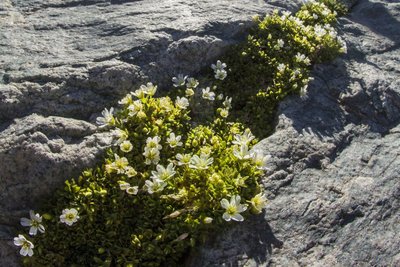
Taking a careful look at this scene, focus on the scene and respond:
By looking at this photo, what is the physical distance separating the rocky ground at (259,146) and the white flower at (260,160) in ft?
0.66

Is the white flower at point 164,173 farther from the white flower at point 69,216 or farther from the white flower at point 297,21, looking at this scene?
the white flower at point 297,21

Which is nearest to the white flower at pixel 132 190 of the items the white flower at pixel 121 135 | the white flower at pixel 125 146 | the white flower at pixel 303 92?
the white flower at pixel 125 146

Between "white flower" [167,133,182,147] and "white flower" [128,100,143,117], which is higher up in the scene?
"white flower" [128,100,143,117]

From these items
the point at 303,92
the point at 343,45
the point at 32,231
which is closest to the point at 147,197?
the point at 32,231

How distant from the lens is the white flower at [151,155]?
424 cm

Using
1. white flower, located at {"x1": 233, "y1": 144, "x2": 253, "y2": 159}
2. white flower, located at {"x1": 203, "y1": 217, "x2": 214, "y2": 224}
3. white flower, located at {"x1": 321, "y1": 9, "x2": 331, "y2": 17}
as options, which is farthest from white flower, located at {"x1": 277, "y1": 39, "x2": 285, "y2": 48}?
white flower, located at {"x1": 203, "y1": 217, "x2": 214, "y2": 224}

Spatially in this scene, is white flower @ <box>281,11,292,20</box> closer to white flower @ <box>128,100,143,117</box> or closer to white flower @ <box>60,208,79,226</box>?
white flower @ <box>128,100,143,117</box>

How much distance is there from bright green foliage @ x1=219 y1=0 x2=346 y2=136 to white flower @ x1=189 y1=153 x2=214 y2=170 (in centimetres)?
109

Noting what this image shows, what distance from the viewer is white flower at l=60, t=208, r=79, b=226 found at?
12.8ft

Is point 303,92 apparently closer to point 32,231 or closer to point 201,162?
point 201,162

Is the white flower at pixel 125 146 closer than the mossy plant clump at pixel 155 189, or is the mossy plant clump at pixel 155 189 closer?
the mossy plant clump at pixel 155 189

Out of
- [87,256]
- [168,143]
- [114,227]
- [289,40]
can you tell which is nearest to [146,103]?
[168,143]

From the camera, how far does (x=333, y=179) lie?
4492 mm

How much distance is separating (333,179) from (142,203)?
1.87 m
